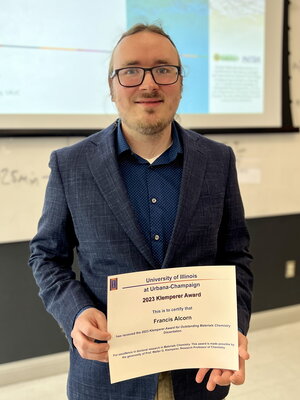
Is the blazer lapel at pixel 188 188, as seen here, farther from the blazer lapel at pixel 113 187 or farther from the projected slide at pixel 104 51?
the projected slide at pixel 104 51

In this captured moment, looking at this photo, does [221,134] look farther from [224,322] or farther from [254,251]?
[224,322]

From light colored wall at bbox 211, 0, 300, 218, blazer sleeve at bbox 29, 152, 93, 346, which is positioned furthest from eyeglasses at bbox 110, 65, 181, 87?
light colored wall at bbox 211, 0, 300, 218

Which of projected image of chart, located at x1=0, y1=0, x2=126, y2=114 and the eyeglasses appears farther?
projected image of chart, located at x1=0, y1=0, x2=126, y2=114

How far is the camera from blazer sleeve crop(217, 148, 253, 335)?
0.99 meters

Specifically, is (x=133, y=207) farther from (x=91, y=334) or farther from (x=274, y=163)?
(x=274, y=163)

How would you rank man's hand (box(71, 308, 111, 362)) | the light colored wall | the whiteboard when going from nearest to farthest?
man's hand (box(71, 308, 111, 362)), the whiteboard, the light colored wall

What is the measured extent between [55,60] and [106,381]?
1450 millimetres

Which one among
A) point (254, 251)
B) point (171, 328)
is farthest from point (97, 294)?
point (254, 251)

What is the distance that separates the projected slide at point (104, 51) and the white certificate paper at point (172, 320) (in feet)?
4.30

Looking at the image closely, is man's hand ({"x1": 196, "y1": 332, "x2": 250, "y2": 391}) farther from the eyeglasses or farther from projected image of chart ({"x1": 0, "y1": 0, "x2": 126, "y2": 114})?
projected image of chart ({"x1": 0, "y1": 0, "x2": 126, "y2": 114})

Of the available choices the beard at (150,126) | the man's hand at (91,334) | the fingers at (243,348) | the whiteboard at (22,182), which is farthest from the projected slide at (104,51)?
the fingers at (243,348)

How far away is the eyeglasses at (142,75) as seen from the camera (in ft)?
2.99

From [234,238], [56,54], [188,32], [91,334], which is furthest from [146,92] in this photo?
[188,32]

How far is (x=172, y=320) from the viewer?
2.56ft
